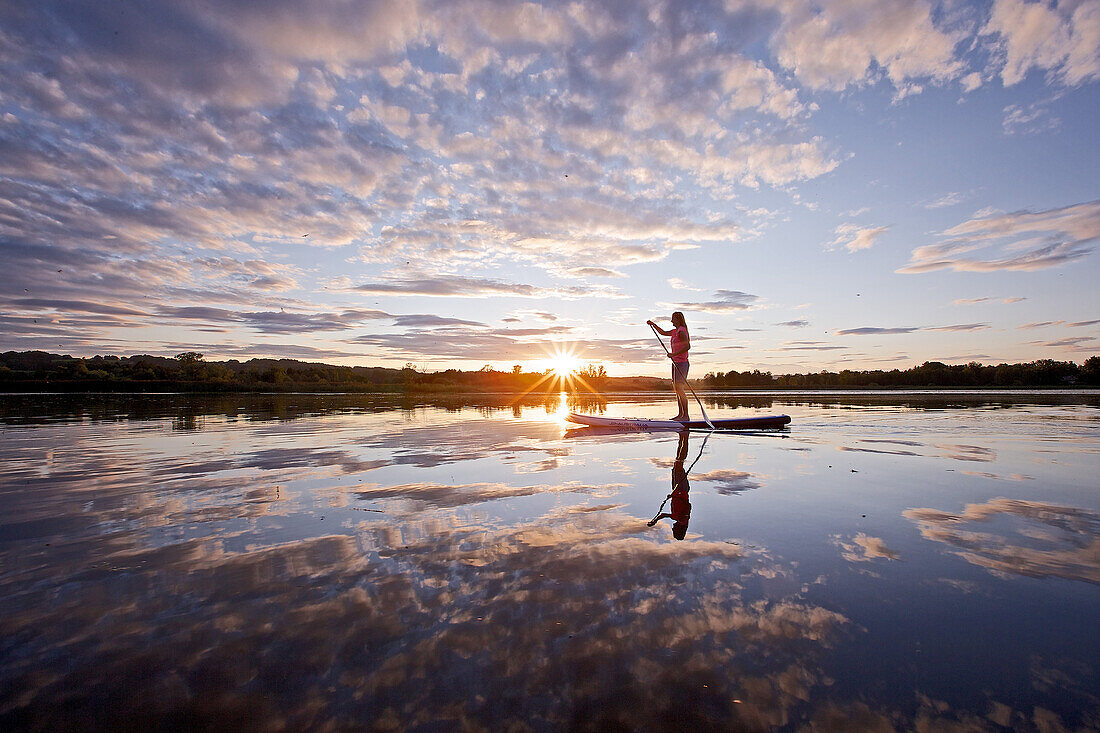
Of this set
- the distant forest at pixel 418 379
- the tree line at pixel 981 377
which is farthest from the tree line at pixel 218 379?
the tree line at pixel 981 377

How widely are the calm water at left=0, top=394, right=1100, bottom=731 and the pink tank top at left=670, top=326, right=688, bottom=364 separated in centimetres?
766

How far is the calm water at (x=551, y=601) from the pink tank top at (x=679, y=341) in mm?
7662

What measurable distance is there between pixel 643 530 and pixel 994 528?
12.0 ft

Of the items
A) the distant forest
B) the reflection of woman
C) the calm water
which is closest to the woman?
the reflection of woman

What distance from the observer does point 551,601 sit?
3.40 meters

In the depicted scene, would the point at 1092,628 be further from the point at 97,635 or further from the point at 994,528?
the point at 97,635

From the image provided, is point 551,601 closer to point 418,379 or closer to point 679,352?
point 679,352

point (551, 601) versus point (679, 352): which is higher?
point (679, 352)

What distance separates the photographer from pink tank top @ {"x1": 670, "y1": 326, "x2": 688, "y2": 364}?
14984 millimetres

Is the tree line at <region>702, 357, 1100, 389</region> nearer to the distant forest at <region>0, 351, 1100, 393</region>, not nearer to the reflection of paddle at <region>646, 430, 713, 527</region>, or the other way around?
the distant forest at <region>0, 351, 1100, 393</region>

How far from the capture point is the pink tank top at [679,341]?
590 inches

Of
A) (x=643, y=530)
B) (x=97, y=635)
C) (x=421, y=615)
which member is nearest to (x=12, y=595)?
(x=97, y=635)

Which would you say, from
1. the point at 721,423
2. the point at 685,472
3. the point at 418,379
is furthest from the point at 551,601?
the point at 418,379

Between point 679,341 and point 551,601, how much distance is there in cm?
1259
